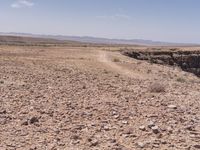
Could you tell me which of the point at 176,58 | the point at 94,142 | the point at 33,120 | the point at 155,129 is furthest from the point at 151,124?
the point at 176,58

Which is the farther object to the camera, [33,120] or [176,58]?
[176,58]

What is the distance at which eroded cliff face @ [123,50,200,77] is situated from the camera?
51.1 metres

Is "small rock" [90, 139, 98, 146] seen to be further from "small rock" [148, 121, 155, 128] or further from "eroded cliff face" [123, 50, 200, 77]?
"eroded cliff face" [123, 50, 200, 77]

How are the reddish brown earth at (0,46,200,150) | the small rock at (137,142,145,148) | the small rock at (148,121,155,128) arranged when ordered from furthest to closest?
the small rock at (148,121,155,128), the reddish brown earth at (0,46,200,150), the small rock at (137,142,145,148)

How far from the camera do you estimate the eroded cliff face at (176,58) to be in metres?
51.1

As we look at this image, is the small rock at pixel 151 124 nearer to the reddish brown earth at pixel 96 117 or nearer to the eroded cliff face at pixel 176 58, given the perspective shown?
the reddish brown earth at pixel 96 117

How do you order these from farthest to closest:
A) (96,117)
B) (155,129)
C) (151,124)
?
(96,117) < (151,124) < (155,129)

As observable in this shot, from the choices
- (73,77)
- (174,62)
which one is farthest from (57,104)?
(174,62)

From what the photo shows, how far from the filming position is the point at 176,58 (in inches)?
2141

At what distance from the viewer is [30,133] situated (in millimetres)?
9391

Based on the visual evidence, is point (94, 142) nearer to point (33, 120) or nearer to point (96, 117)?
point (96, 117)

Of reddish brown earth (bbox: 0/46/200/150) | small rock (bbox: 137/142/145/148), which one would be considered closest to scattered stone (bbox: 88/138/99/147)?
reddish brown earth (bbox: 0/46/200/150)

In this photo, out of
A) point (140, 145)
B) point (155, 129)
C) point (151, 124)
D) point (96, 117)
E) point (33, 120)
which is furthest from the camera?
point (96, 117)

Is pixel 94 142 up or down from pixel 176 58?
up
